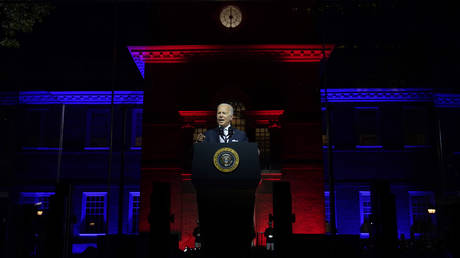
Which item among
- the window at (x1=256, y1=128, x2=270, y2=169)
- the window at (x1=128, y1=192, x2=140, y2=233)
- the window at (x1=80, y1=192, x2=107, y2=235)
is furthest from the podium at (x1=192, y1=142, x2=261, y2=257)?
the window at (x1=80, y1=192, x2=107, y2=235)

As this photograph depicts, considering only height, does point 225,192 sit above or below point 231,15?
below

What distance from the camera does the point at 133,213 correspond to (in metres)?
24.6

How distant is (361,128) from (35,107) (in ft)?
69.0

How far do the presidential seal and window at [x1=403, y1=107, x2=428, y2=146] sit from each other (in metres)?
20.8

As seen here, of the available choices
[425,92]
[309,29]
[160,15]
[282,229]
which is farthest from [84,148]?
[425,92]

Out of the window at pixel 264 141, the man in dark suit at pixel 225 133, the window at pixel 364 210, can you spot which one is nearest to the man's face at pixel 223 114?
the man in dark suit at pixel 225 133

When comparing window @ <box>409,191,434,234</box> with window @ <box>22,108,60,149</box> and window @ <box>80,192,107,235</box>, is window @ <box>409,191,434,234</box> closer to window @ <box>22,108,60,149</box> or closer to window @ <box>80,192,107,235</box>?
window @ <box>80,192,107,235</box>

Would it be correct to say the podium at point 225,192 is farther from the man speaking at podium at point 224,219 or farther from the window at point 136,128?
the window at point 136,128

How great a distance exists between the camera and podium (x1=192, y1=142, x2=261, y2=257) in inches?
265

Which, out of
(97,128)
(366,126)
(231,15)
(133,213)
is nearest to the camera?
(231,15)

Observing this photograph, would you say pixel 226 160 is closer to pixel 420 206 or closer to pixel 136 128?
pixel 136 128

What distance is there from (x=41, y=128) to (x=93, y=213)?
6509 mm

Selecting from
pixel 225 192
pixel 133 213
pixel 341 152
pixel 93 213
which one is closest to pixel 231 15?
pixel 341 152

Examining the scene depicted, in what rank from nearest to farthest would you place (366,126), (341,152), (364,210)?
(364,210)
(341,152)
(366,126)
